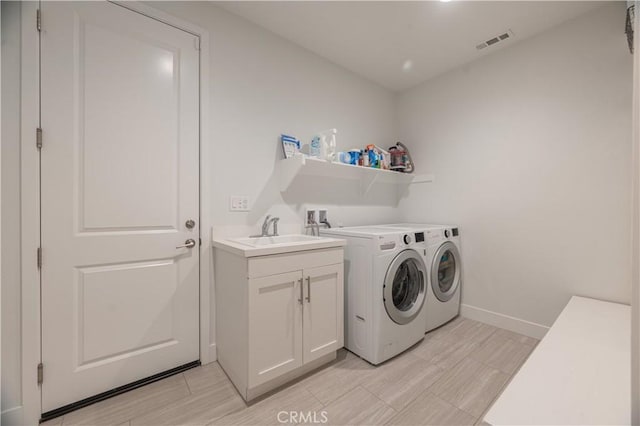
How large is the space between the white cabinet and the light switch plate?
33 centimetres

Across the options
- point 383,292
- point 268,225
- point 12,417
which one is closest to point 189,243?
point 268,225

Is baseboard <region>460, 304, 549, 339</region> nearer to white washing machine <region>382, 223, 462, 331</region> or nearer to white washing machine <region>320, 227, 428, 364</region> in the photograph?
white washing machine <region>382, 223, 462, 331</region>

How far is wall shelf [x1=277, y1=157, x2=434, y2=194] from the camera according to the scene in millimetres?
2035

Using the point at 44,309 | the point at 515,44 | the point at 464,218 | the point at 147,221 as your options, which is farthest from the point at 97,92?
the point at 515,44

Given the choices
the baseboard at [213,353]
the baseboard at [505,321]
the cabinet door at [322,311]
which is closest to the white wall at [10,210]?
the baseboard at [213,353]

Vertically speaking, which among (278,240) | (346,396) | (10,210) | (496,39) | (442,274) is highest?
(496,39)

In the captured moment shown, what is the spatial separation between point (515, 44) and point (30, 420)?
162 inches

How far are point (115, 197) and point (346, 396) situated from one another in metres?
1.75

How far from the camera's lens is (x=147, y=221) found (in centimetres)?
158

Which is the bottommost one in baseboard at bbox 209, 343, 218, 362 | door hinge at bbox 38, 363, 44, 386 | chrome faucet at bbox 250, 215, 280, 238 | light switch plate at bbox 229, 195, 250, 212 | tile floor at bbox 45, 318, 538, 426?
tile floor at bbox 45, 318, 538, 426

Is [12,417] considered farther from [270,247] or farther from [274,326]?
[270,247]

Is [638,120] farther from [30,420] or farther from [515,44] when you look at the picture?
[30,420]

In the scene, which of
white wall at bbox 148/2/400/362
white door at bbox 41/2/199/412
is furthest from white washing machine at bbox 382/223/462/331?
white door at bbox 41/2/199/412

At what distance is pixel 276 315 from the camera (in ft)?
4.85
